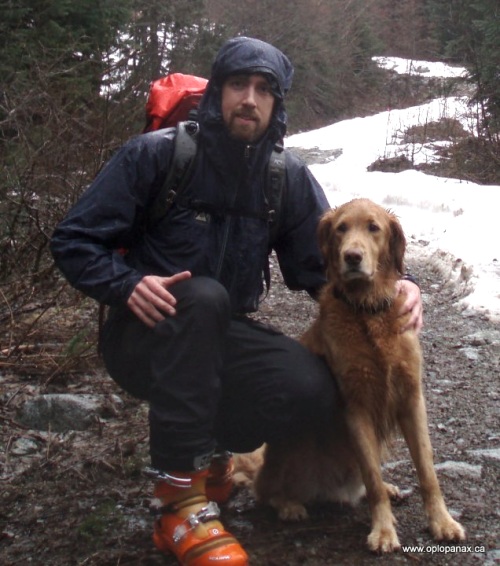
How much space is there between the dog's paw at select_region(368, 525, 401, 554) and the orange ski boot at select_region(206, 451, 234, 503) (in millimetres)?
657

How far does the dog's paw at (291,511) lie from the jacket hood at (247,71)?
141 centimetres

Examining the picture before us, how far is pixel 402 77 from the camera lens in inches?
1025

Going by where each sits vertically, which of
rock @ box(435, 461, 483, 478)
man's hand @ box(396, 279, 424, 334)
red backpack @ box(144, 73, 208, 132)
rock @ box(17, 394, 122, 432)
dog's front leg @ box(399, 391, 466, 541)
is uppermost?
red backpack @ box(144, 73, 208, 132)

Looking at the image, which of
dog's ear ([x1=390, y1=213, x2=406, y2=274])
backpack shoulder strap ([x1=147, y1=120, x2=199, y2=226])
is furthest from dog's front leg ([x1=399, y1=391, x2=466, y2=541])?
backpack shoulder strap ([x1=147, y1=120, x2=199, y2=226])

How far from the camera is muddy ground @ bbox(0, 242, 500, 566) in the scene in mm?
2775

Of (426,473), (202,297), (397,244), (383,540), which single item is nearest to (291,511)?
(383,540)

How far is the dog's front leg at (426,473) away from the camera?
282cm

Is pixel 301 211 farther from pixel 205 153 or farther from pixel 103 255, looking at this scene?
pixel 103 255

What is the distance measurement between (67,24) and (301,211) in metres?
5.79

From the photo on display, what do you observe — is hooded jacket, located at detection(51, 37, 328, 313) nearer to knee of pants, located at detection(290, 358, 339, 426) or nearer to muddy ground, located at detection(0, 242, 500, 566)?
knee of pants, located at detection(290, 358, 339, 426)

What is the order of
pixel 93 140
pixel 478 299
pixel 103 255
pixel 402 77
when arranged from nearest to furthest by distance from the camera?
pixel 103 255 < pixel 93 140 < pixel 478 299 < pixel 402 77

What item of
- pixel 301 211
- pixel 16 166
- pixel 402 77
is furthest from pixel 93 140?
pixel 402 77

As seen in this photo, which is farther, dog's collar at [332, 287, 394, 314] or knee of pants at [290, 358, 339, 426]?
dog's collar at [332, 287, 394, 314]

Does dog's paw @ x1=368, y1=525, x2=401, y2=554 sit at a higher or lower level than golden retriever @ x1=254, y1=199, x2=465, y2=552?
lower
